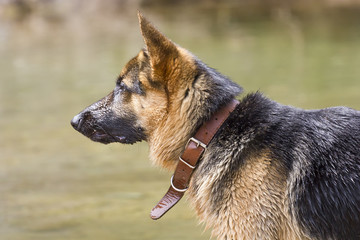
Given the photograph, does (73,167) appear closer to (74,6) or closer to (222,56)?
(222,56)

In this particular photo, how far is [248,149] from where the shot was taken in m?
3.24

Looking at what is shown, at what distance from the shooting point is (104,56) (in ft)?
41.7

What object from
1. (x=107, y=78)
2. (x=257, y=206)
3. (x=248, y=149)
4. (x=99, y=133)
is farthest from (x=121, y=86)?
(x=107, y=78)

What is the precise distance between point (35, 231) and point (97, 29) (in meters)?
12.1

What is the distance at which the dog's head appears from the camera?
134 inches

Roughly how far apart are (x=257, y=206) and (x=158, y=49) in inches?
41.6

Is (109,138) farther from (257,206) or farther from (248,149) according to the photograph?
(257,206)

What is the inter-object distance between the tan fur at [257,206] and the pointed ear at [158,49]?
0.74 metres

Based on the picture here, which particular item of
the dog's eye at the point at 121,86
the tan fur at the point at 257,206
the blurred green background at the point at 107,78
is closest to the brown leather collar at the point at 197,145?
Result: the tan fur at the point at 257,206

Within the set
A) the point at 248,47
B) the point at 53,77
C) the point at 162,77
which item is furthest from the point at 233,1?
the point at 162,77

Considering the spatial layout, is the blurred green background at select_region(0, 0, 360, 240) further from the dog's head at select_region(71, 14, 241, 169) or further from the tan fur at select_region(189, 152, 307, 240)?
the tan fur at select_region(189, 152, 307, 240)

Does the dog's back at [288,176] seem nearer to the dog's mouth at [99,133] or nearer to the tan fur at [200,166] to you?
the tan fur at [200,166]

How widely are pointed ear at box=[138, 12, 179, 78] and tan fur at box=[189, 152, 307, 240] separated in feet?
2.43

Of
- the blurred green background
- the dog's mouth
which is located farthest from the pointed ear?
the blurred green background
